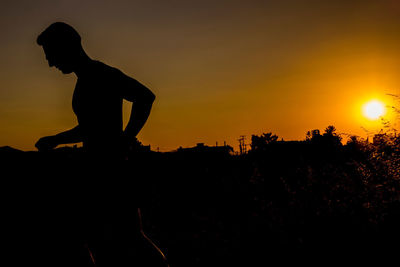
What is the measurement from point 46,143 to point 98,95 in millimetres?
559

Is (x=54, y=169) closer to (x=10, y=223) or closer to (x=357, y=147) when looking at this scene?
(x=10, y=223)

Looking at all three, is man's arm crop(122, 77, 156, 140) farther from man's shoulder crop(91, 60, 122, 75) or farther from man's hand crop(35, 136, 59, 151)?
man's hand crop(35, 136, 59, 151)

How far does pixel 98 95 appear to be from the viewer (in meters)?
2.05

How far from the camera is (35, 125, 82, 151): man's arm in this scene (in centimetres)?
227

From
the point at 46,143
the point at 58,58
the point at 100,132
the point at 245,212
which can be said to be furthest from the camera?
the point at 245,212

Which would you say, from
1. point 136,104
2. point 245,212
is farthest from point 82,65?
point 245,212

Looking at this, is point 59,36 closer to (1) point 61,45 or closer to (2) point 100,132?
(1) point 61,45

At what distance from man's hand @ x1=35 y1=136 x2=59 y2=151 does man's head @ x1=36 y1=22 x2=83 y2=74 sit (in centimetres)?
47

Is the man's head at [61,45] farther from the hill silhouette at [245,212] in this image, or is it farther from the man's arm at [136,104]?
the hill silhouette at [245,212]

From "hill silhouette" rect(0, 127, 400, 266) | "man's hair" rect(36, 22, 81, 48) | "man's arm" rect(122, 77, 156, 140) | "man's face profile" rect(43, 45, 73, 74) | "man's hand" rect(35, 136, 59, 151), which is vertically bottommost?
"hill silhouette" rect(0, 127, 400, 266)

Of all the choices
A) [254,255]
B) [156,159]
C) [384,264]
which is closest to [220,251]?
[254,255]

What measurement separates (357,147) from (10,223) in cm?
640

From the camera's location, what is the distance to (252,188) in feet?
31.7

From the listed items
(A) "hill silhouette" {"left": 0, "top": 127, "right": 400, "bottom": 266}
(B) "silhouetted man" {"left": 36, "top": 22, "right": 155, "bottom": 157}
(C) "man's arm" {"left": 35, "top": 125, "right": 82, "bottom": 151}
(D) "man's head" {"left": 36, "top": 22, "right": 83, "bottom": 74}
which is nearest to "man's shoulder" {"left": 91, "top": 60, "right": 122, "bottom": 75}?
(B) "silhouetted man" {"left": 36, "top": 22, "right": 155, "bottom": 157}
